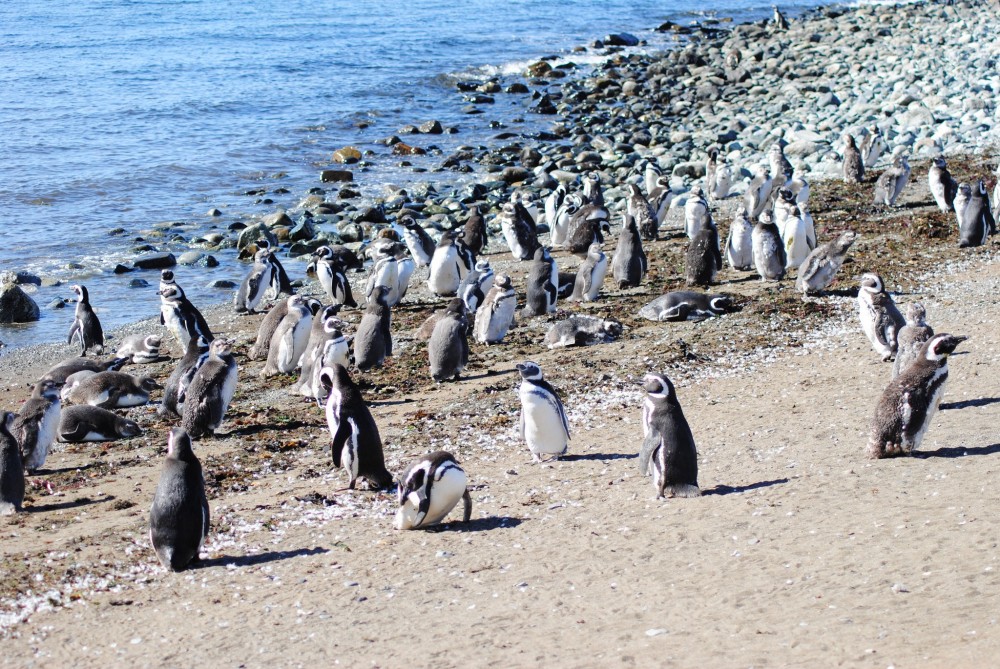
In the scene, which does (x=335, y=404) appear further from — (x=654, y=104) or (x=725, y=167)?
(x=654, y=104)

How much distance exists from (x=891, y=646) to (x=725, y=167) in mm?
18028

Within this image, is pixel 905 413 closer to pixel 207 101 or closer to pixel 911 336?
pixel 911 336

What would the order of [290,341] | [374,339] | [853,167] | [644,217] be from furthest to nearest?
[853,167] < [644,217] < [290,341] < [374,339]

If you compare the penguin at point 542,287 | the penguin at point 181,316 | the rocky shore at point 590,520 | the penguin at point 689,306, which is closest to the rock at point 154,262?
the rocky shore at point 590,520

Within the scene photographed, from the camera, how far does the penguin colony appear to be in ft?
27.9

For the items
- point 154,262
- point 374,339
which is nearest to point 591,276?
point 374,339

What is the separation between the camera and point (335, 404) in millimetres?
9766

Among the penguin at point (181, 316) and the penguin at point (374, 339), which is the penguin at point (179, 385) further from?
the penguin at point (181, 316)

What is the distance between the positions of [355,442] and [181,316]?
6.48m

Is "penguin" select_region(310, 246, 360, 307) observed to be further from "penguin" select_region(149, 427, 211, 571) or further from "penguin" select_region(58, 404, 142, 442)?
"penguin" select_region(149, 427, 211, 571)

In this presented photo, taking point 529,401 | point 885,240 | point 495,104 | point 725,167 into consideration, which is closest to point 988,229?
point 885,240

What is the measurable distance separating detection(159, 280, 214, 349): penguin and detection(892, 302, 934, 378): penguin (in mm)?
8728

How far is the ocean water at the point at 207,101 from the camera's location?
24.6m

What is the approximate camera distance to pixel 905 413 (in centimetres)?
853
